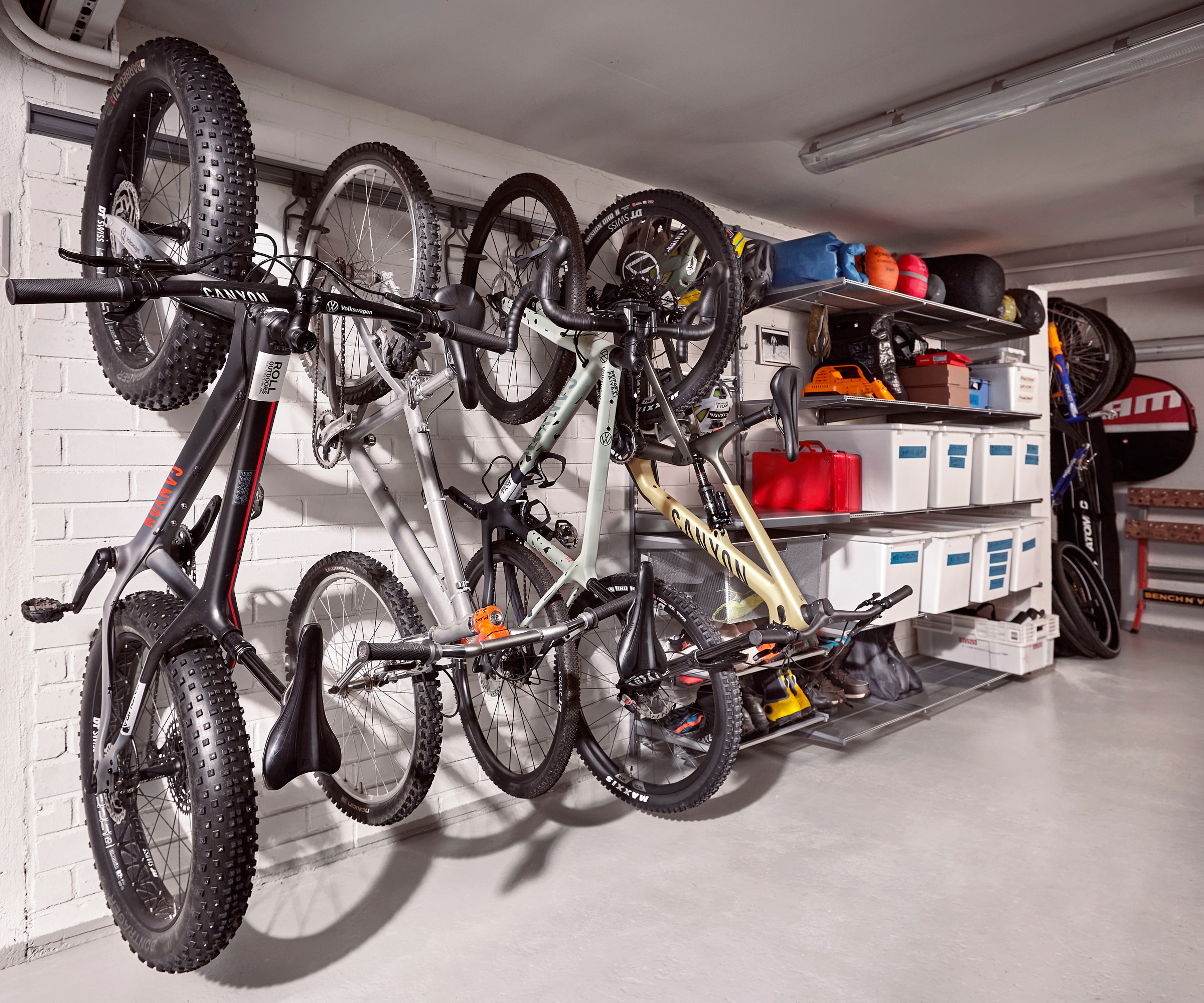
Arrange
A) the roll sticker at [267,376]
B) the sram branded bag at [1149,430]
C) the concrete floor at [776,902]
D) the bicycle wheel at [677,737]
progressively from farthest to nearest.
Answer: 1. the sram branded bag at [1149,430]
2. the bicycle wheel at [677,737]
3. the concrete floor at [776,902]
4. the roll sticker at [267,376]

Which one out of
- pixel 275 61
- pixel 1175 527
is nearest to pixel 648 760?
pixel 275 61

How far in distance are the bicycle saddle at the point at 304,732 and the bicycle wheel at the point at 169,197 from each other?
0.73 m

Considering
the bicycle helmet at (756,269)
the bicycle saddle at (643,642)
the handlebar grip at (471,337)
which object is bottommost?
the bicycle saddle at (643,642)

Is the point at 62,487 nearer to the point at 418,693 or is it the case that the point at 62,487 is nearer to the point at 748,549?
the point at 418,693

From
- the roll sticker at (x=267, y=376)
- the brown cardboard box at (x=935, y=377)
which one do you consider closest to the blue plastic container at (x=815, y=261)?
the brown cardboard box at (x=935, y=377)

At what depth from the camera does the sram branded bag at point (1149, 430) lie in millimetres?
5918

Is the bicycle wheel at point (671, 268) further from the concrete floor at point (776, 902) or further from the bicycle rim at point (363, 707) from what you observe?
the concrete floor at point (776, 902)

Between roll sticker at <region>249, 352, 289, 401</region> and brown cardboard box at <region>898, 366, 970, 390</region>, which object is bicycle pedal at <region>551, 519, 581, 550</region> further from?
brown cardboard box at <region>898, 366, 970, 390</region>

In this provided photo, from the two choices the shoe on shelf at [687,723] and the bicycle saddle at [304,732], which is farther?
the shoe on shelf at [687,723]

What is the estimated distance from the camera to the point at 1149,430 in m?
6.06

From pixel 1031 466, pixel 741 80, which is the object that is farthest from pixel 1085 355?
pixel 741 80

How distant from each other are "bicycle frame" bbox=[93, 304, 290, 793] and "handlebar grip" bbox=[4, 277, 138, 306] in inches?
10.5

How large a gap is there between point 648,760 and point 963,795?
1215 millimetres

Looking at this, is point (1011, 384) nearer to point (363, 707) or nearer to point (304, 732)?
point (363, 707)
